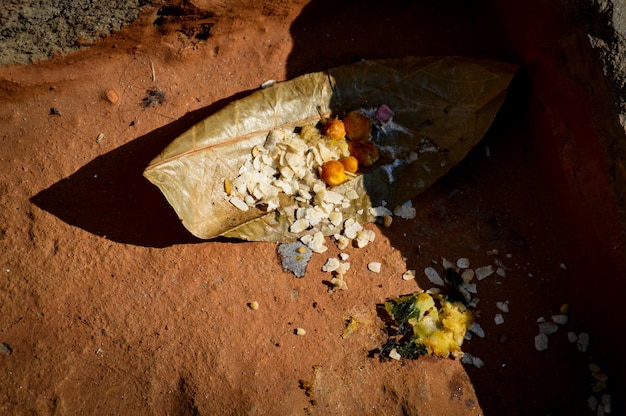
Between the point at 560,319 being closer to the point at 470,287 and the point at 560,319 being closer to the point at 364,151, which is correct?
the point at 470,287

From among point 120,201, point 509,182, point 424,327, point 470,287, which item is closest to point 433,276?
point 470,287

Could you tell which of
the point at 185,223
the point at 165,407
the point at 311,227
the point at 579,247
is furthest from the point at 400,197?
the point at 165,407

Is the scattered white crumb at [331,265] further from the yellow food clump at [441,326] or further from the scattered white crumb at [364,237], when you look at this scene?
the yellow food clump at [441,326]

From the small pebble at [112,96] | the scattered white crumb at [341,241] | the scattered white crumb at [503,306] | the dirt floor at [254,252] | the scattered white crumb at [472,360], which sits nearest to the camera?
the dirt floor at [254,252]

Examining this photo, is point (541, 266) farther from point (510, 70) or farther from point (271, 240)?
point (271, 240)

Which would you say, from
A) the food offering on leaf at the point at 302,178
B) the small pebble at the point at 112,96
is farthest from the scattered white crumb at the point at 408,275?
the small pebble at the point at 112,96

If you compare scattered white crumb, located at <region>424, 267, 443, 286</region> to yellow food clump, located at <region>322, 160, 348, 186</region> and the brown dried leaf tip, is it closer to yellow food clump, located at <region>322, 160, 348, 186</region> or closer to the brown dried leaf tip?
yellow food clump, located at <region>322, 160, 348, 186</region>

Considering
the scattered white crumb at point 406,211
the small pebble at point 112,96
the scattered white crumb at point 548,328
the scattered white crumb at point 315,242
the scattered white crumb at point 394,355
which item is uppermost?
the small pebble at point 112,96
